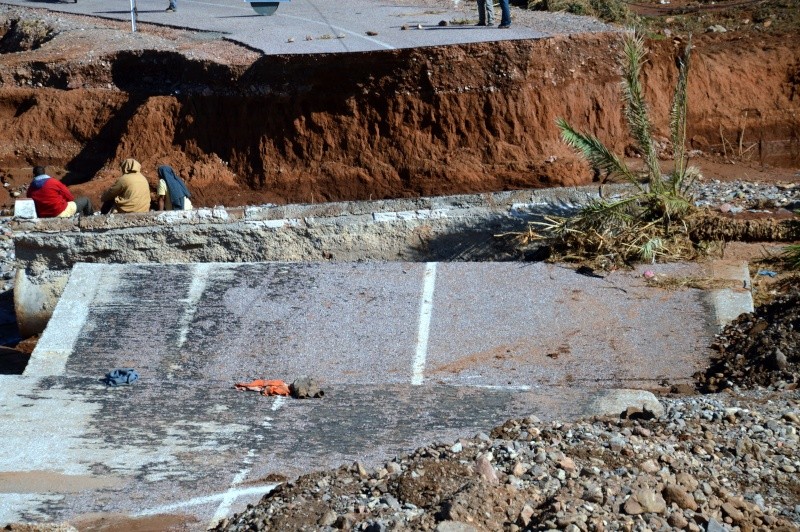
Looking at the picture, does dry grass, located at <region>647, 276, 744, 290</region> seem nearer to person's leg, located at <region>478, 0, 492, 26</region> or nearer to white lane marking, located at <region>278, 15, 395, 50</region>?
white lane marking, located at <region>278, 15, 395, 50</region>

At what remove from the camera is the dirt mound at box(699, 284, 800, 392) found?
30.2ft

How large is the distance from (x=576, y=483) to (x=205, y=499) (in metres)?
2.75

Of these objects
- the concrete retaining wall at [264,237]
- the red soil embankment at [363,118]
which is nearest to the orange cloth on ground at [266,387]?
the concrete retaining wall at [264,237]

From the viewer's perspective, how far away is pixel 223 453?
28.1ft

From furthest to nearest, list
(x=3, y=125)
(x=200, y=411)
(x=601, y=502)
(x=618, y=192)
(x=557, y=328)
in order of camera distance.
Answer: (x=3, y=125)
(x=618, y=192)
(x=557, y=328)
(x=200, y=411)
(x=601, y=502)

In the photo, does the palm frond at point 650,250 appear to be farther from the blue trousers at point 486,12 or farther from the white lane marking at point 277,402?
the blue trousers at point 486,12

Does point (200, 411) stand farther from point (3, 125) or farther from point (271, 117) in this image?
point (3, 125)

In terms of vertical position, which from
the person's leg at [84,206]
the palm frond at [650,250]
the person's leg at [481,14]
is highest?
the person's leg at [481,14]

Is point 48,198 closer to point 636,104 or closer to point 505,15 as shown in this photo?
point 636,104

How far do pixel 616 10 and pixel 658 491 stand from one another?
56.6 feet

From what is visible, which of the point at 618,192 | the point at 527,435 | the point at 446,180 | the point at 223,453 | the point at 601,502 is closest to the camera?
the point at 601,502

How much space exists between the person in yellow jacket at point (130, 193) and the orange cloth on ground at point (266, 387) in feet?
15.6

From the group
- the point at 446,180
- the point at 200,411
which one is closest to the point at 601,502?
the point at 200,411

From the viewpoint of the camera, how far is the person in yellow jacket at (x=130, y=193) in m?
13.9
